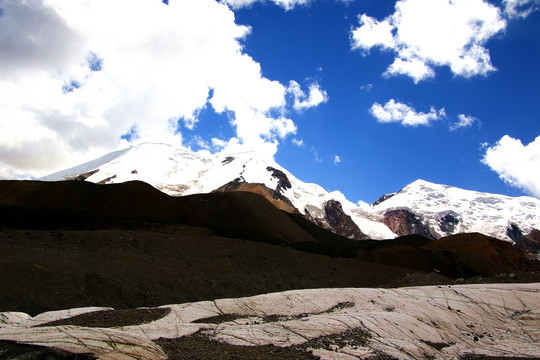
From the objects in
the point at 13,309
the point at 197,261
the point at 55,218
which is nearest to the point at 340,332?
the point at 13,309

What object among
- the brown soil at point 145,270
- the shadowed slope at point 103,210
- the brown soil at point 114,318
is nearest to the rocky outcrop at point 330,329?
the brown soil at point 114,318

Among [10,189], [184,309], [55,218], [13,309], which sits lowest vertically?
[13,309]

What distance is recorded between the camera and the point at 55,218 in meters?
49.7

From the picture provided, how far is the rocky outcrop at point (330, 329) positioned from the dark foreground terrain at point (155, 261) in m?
0.65

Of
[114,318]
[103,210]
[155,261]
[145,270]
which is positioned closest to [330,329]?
[114,318]

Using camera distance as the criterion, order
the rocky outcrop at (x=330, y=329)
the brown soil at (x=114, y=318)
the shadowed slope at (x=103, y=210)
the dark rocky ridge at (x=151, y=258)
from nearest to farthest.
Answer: the rocky outcrop at (x=330, y=329) → the brown soil at (x=114, y=318) → the dark rocky ridge at (x=151, y=258) → the shadowed slope at (x=103, y=210)

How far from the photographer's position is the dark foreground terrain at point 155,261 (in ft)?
74.9

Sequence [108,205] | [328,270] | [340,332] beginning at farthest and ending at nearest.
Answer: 1. [108,205]
2. [328,270]
3. [340,332]

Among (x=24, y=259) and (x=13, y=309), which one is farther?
(x=24, y=259)

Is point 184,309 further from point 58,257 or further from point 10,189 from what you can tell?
point 10,189

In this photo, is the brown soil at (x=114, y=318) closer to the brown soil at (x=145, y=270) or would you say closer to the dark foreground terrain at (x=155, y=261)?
the dark foreground terrain at (x=155, y=261)

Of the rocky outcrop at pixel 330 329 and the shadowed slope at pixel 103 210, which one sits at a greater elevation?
the shadowed slope at pixel 103 210

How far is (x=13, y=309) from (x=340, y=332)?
56.4 feet

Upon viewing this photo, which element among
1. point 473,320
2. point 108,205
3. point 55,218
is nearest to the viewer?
point 473,320
